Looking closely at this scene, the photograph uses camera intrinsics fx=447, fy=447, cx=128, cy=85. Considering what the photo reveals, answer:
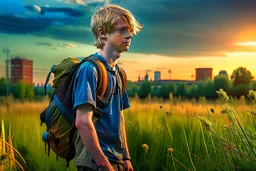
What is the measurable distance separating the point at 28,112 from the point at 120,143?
13.8 ft

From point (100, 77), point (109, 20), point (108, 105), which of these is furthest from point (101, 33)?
point (108, 105)

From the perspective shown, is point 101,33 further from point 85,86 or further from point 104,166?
point 104,166

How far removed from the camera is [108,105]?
2297 millimetres

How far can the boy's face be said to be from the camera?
232 cm

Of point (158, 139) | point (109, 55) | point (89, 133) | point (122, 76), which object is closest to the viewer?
point (89, 133)

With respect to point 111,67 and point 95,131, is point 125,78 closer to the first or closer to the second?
point 111,67

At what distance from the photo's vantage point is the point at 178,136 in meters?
4.73

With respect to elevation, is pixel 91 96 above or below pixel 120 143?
above

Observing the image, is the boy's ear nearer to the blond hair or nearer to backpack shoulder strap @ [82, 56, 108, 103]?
the blond hair

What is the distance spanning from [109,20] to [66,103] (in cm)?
49

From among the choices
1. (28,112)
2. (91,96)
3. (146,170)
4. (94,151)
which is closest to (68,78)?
(91,96)

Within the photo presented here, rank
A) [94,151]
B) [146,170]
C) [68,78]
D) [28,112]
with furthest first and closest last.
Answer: [28,112] < [146,170] < [68,78] < [94,151]

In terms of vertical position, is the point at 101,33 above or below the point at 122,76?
above

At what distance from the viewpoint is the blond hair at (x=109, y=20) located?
Result: 92.2 inches
